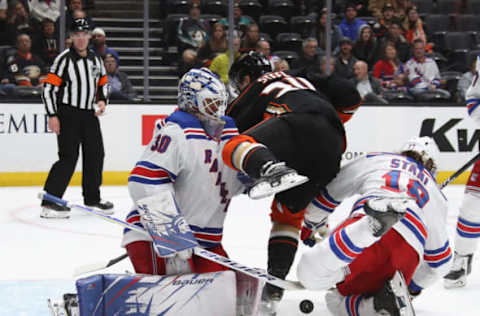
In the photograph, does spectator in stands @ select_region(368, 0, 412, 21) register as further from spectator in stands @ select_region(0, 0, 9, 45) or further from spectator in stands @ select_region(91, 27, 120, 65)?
spectator in stands @ select_region(0, 0, 9, 45)

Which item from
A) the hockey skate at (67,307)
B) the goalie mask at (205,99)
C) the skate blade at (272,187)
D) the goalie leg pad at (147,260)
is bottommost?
the hockey skate at (67,307)

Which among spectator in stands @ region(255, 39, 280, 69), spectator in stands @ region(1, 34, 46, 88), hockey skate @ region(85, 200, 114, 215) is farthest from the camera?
spectator in stands @ region(255, 39, 280, 69)

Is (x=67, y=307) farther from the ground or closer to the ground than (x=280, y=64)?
closer to the ground

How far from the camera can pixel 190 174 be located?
2.38m

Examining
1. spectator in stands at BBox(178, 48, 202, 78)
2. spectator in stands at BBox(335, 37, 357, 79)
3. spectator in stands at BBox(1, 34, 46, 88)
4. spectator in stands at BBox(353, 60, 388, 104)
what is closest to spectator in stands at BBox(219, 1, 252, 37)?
spectator in stands at BBox(178, 48, 202, 78)

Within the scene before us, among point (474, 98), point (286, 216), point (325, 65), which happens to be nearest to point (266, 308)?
point (286, 216)

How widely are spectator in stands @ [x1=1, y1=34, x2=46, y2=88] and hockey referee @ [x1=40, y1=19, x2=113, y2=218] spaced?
147 centimetres

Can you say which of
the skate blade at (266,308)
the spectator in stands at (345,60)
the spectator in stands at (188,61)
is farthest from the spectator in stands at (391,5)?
the skate blade at (266,308)

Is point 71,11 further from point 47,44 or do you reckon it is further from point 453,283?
point 453,283

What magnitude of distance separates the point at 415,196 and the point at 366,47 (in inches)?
201

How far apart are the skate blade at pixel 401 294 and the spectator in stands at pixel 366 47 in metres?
5.10

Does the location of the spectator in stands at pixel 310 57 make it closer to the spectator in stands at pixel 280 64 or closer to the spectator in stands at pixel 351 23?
the spectator in stands at pixel 280 64

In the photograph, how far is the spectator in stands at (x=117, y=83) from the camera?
6.54 meters

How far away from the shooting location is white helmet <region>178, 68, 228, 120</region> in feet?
7.84
